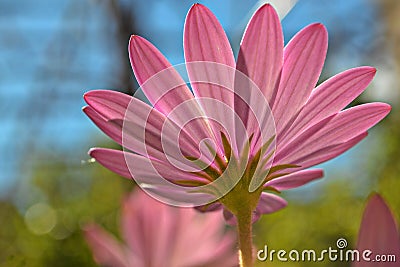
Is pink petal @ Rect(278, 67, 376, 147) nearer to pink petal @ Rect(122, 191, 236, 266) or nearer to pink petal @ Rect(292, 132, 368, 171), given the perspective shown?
pink petal @ Rect(292, 132, 368, 171)

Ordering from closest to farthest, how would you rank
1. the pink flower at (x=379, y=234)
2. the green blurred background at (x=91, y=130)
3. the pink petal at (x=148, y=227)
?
→ the pink flower at (x=379, y=234) → the pink petal at (x=148, y=227) → the green blurred background at (x=91, y=130)

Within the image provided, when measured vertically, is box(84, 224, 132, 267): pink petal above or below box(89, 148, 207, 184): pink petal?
below

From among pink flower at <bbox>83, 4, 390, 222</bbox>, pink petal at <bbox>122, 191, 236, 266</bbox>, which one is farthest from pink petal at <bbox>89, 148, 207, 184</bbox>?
pink petal at <bbox>122, 191, 236, 266</bbox>

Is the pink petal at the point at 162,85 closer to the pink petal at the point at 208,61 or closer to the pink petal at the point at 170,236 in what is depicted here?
the pink petal at the point at 208,61

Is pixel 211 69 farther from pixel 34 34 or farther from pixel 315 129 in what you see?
pixel 34 34

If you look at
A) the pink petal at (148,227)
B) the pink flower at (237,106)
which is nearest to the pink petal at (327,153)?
the pink flower at (237,106)

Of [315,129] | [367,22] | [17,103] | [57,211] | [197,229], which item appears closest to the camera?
[315,129]

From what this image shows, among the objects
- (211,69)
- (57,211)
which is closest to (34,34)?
(57,211)
